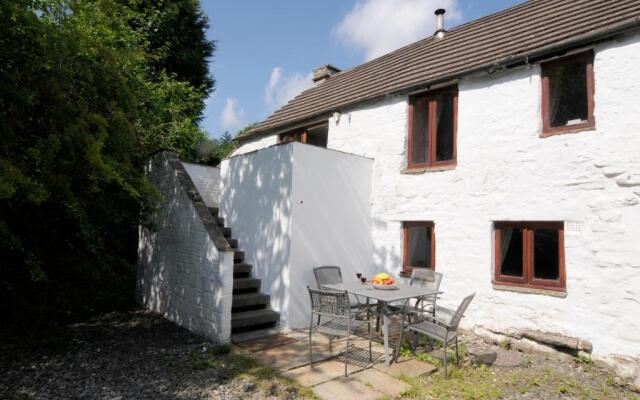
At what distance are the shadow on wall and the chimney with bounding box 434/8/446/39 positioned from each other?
6.17 metres

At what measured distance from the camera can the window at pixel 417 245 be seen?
817cm

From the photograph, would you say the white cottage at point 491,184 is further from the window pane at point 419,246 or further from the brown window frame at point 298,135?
the brown window frame at point 298,135

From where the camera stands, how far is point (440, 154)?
820cm

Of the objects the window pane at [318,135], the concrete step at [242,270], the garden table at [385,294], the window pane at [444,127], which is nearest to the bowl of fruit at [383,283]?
the garden table at [385,294]

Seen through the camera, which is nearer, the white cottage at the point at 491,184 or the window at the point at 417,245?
the white cottage at the point at 491,184

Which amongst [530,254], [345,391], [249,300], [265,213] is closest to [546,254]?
[530,254]

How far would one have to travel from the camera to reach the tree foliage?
5.26 meters

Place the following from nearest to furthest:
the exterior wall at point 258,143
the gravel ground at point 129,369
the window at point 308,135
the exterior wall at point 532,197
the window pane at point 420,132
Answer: the gravel ground at point 129,369
the exterior wall at point 532,197
the window pane at point 420,132
the window at point 308,135
the exterior wall at point 258,143

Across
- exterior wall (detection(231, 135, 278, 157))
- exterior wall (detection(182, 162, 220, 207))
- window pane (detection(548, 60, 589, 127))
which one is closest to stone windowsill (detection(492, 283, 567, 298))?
window pane (detection(548, 60, 589, 127))

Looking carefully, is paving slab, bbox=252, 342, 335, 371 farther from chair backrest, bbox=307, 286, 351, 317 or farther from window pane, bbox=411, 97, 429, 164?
window pane, bbox=411, 97, 429, 164

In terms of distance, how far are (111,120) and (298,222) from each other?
3649 millimetres

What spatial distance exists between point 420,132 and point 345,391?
19.2 ft

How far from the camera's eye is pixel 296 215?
7.36 meters

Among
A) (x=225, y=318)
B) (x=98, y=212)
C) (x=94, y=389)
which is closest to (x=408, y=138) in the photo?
(x=225, y=318)
